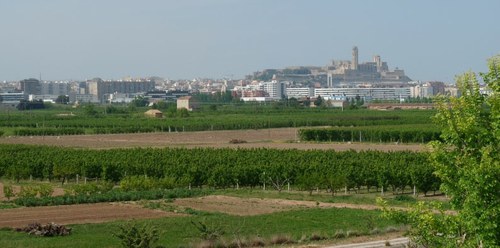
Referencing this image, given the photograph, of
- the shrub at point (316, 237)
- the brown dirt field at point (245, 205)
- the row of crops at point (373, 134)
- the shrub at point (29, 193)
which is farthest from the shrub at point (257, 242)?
the row of crops at point (373, 134)

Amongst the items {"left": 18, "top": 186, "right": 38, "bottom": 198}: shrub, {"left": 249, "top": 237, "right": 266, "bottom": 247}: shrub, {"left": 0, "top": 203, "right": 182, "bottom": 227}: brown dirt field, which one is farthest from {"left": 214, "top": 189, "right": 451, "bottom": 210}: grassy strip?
{"left": 249, "top": 237, "right": 266, "bottom": 247}: shrub

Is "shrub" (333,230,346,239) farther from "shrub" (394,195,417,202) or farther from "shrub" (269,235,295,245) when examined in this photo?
"shrub" (394,195,417,202)

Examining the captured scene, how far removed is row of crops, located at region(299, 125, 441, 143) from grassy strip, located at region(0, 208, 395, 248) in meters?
56.6

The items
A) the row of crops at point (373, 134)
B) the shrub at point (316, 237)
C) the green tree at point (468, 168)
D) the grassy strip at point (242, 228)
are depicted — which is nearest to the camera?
the green tree at point (468, 168)

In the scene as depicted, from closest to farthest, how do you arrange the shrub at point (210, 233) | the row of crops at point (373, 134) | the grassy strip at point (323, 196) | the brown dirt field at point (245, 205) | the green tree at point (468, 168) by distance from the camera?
the green tree at point (468, 168), the shrub at point (210, 233), the brown dirt field at point (245, 205), the grassy strip at point (323, 196), the row of crops at point (373, 134)

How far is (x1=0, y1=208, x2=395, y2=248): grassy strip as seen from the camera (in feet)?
101

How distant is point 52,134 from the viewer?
4759 inches

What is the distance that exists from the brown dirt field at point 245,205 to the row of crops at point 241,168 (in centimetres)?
590

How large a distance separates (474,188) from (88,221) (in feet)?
72.8

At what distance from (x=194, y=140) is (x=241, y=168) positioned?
49.8 m

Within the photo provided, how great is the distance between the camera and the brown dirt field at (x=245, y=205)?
42375mm

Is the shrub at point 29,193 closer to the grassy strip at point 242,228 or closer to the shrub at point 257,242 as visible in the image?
the grassy strip at point 242,228

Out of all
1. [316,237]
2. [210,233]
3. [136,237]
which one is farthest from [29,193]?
[136,237]

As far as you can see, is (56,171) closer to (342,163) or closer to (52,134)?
(342,163)
